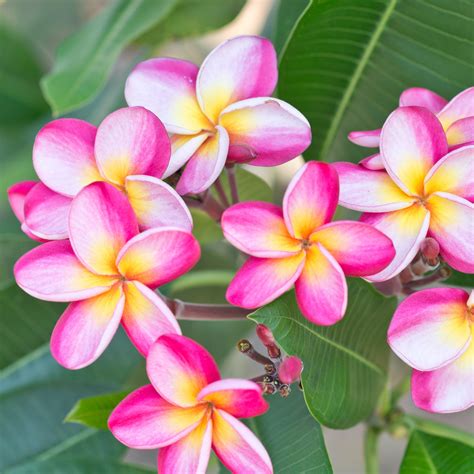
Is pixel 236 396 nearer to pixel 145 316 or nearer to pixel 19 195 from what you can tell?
pixel 145 316

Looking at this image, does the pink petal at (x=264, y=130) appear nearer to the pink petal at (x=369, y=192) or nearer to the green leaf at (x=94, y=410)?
the pink petal at (x=369, y=192)

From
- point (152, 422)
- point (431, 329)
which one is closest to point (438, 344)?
point (431, 329)

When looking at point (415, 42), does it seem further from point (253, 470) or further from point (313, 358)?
point (253, 470)

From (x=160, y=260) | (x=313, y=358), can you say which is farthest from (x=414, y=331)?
(x=160, y=260)

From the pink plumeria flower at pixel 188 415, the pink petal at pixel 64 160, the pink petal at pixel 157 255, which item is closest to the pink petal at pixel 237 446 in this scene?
the pink plumeria flower at pixel 188 415

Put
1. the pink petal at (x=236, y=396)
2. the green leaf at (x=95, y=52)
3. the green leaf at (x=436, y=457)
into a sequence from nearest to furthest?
1. the pink petal at (x=236, y=396)
2. the green leaf at (x=436, y=457)
3. the green leaf at (x=95, y=52)

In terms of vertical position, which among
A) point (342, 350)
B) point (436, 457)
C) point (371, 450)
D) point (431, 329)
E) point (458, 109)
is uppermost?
point (458, 109)
